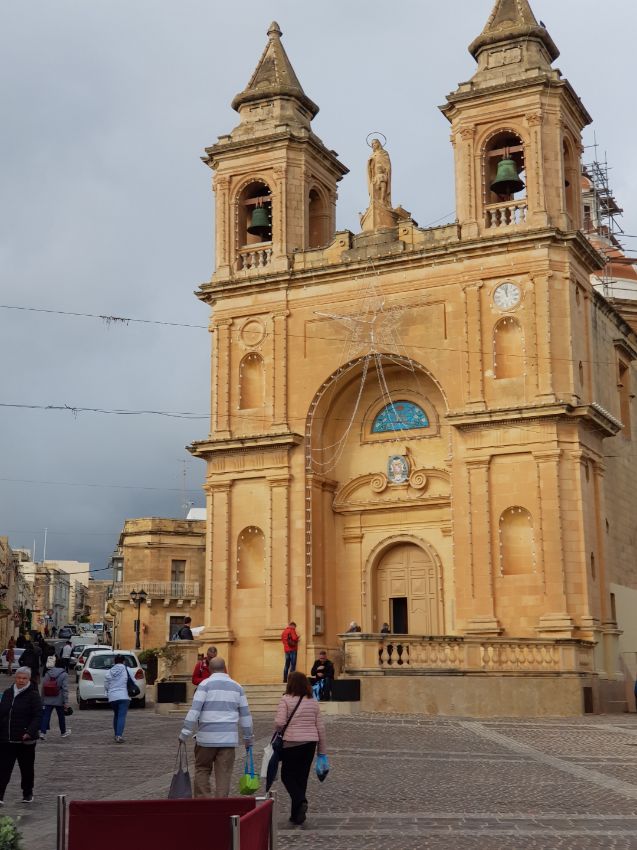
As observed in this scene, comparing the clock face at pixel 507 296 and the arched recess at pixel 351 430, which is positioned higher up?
the clock face at pixel 507 296

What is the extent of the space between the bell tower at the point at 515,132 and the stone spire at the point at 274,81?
5.04 m

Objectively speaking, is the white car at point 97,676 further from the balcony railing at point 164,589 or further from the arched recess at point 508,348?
the balcony railing at point 164,589

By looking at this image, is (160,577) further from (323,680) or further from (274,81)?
(323,680)

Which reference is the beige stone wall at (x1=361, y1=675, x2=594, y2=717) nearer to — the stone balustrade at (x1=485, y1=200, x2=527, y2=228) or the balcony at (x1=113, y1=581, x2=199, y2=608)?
the stone balustrade at (x1=485, y1=200, x2=527, y2=228)

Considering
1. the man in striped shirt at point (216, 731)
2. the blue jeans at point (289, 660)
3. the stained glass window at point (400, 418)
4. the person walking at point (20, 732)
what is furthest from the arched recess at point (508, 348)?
→ the man in striped shirt at point (216, 731)

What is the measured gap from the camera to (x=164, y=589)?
55.0m

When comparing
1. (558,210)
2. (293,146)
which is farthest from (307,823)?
(293,146)

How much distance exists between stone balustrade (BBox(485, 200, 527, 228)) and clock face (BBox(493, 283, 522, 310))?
1623 millimetres

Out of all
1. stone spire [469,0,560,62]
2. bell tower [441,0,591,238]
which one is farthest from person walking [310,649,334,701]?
stone spire [469,0,560,62]

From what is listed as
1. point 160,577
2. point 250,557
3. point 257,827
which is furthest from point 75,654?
point 257,827

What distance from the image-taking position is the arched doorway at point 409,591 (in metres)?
29.3

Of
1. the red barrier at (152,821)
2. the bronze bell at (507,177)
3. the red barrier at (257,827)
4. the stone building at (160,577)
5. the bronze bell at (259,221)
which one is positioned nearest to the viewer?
the red barrier at (257,827)

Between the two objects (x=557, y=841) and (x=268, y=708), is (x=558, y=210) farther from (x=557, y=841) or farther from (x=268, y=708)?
(x=557, y=841)

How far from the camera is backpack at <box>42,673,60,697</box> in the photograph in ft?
60.6
